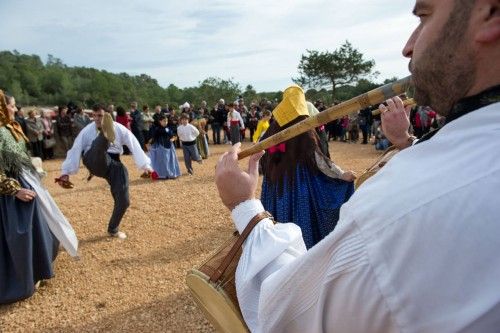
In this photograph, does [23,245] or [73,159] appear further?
[73,159]

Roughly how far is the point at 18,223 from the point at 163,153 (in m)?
6.39

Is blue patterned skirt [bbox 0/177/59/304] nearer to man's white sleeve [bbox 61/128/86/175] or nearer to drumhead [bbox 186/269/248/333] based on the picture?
man's white sleeve [bbox 61/128/86/175]

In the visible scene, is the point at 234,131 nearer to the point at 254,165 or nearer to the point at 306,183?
the point at 306,183

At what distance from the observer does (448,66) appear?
68 cm

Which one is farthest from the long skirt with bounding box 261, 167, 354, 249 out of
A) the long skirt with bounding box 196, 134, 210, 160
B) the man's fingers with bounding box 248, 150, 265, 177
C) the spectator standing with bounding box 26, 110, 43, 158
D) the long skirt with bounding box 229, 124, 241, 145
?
the long skirt with bounding box 229, 124, 241, 145

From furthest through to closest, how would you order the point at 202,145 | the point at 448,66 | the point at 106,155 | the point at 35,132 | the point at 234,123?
1. the point at 234,123
2. the point at 202,145
3. the point at 35,132
4. the point at 106,155
5. the point at 448,66

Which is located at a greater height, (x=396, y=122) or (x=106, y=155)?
(x=396, y=122)

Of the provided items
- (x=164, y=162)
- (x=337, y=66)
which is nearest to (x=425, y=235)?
(x=164, y=162)

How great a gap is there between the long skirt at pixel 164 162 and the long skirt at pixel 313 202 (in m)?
7.02

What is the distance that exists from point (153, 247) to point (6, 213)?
6.32ft

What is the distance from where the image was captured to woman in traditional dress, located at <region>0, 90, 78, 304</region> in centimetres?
382

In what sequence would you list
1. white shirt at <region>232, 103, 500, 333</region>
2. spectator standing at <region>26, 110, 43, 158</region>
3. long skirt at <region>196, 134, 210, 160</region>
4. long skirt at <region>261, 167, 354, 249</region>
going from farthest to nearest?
long skirt at <region>196, 134, 210, 160</region> < spectator standing at <region>26, 110, 43, 158</region> < long skirt at <region>261, 167, 354, 249</region> < white shirt at <region>232, 103, 500, 333</region>

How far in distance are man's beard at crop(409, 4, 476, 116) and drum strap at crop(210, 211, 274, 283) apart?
0.59 meters

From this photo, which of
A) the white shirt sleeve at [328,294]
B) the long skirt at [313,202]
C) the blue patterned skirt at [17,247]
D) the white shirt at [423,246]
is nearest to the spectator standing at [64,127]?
the blue patterned skirt at [17,247]
